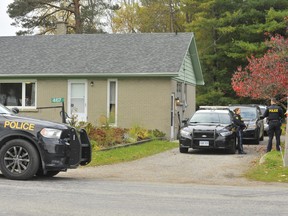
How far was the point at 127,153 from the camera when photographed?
56.7ft

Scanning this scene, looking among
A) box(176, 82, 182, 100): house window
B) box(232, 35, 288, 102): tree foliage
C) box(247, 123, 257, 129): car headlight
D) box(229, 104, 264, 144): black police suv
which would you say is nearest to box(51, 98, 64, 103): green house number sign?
box(176, 82, 182, 100): house window

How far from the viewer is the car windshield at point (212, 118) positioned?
19.3 m

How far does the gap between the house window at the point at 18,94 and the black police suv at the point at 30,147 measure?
50.8 feet

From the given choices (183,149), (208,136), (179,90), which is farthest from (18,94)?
(208,136)

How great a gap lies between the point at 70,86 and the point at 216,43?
64.5 feet

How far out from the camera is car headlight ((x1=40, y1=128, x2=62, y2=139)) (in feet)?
34.9

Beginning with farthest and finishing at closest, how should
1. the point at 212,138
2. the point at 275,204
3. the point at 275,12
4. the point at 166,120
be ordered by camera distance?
the point at 275,12 < the point at 166,120 < the point at 212,138 < the point at 275,204

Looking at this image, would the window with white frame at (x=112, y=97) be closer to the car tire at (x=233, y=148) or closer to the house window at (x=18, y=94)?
the house window at (x=18, y=94)

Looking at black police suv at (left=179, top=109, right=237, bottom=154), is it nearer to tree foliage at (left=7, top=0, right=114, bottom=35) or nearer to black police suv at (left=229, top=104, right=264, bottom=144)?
black police suv at (left=229, top=104, right=264, bottom=144)

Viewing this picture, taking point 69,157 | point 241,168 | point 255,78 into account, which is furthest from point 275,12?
point 69,157

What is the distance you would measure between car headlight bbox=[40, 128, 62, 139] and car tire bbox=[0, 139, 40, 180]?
1.14 feet

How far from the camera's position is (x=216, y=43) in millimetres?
42562

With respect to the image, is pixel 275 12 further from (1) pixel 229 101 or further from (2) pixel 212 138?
(2) pixel 212 138

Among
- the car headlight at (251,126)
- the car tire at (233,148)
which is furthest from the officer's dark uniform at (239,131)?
the car headlight at (251,126)
